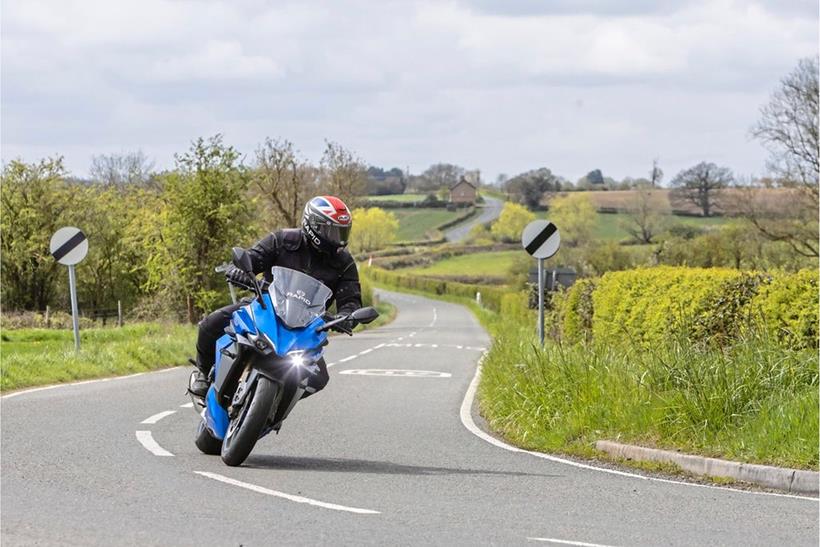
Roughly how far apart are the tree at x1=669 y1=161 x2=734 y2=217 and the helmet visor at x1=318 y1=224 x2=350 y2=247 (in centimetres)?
10309

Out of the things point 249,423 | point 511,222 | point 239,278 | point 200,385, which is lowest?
point 511,222

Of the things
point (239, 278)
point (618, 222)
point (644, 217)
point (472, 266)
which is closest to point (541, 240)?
point (239, 278)

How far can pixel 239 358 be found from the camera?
8.97 meters

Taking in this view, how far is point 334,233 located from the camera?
914cm

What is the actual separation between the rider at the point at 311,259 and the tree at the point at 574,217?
81.5 metres

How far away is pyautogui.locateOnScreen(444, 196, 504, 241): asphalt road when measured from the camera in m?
147

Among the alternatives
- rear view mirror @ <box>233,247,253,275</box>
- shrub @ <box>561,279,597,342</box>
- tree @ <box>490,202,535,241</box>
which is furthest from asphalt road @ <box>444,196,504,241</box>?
rear view mirror @ <box>233,247,253,275</box>

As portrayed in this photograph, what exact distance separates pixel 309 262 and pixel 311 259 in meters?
0.04

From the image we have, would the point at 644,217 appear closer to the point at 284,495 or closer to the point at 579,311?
the point at 579,311

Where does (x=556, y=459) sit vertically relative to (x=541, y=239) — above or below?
below

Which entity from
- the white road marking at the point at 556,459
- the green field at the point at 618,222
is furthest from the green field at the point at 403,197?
the white road marking at the point at 556,459

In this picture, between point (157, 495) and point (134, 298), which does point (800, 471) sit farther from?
point (134, 298)

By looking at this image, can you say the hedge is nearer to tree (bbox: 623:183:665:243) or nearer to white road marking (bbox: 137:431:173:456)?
white road marking (bbox: 137:431:173:456)

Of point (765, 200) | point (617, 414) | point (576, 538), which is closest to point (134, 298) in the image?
point (765, 200)
